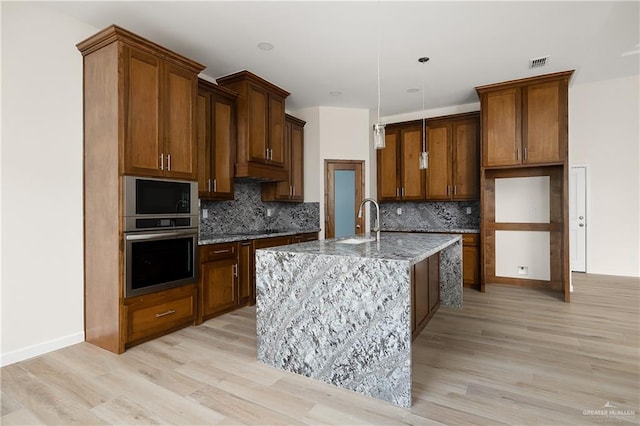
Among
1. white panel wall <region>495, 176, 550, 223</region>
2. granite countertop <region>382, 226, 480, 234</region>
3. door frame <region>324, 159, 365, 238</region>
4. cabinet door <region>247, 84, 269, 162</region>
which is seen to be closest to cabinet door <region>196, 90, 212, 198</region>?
cabinet door <region>247, 84, 269, 162</region>

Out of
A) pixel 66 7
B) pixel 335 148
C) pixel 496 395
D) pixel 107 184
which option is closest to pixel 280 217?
pixel 335 148

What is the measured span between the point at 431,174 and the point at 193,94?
12.3 ft

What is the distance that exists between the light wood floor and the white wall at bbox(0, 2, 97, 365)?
303mm

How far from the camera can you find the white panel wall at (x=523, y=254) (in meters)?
4.86

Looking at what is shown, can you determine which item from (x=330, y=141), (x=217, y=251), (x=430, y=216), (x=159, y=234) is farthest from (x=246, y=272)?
(x=430, y=216)

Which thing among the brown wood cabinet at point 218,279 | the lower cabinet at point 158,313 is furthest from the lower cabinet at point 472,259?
the lower cabinet at point 158,313

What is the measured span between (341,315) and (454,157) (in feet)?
13.0

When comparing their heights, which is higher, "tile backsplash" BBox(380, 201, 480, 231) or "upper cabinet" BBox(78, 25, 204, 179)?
"upper cabinet" BBox(78, 25, 204, 179)

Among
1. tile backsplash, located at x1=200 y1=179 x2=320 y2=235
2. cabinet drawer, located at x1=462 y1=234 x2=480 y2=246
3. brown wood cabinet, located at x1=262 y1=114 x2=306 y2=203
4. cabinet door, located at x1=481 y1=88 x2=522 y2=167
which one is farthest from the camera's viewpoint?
brown wood cabinet, located at x1=262 y1=114 x2=306 y2=203

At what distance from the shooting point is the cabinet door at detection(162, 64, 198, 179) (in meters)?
3.01

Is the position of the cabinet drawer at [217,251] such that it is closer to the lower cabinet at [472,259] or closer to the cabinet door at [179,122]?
the cabinet door at [179,122]

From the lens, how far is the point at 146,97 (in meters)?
2.84

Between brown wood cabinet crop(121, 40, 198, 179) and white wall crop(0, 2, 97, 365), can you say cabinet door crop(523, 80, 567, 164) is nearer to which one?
brown wood cabinet crop(121, 40, 198, 179)

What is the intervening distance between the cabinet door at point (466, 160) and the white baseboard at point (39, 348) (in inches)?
197
